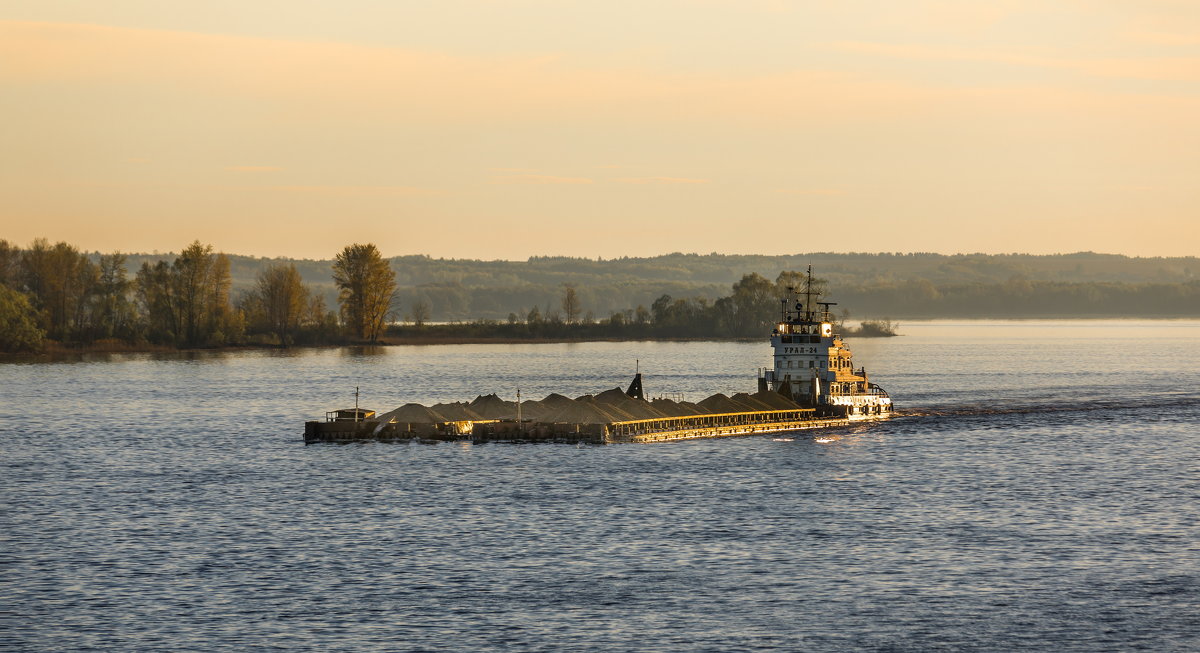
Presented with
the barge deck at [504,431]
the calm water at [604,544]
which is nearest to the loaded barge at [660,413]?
the barge deck at [504,431]

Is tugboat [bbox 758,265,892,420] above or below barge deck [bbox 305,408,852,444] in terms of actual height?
above

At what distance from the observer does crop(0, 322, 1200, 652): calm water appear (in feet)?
164

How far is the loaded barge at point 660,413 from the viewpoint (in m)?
114

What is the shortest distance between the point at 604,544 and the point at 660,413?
178ft

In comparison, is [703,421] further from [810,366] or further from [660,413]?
[810,366]

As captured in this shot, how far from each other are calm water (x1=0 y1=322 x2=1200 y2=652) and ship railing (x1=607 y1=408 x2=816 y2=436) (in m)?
3.82

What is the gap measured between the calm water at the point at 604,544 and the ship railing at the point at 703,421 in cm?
382

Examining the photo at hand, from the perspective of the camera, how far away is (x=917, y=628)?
1972 inches

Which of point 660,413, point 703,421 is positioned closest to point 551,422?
point 660,413

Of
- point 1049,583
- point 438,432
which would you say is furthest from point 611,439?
point 1049,583

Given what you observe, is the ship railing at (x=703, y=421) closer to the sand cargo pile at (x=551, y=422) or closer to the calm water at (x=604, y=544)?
the sand cargo pile at (x=551, y=422)

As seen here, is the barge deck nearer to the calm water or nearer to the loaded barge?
the loaded barge

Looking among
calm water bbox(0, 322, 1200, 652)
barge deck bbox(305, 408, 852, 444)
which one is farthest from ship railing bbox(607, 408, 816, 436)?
calm water bbox(0, 322, 1200, 652)

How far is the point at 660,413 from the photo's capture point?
12044cm
